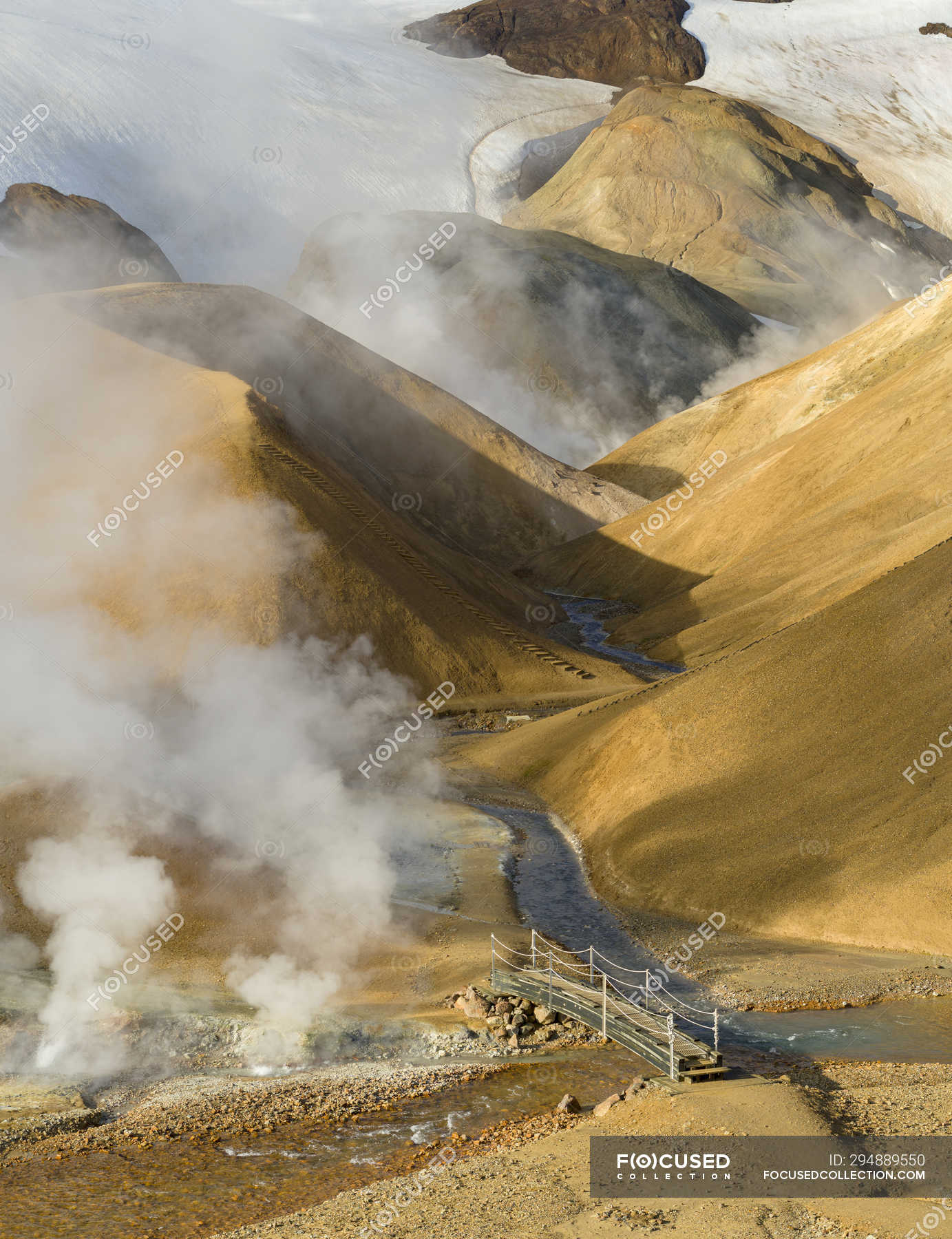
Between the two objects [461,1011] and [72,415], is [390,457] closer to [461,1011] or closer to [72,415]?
[72,415]

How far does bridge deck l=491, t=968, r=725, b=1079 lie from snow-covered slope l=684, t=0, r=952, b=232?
158 m

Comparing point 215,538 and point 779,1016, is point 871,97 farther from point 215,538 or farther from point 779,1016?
point 779,1016

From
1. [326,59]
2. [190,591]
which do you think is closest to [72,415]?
[190,591]

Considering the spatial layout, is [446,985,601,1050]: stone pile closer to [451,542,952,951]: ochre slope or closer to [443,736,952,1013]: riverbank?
[443,736,952,1013]: riverbank

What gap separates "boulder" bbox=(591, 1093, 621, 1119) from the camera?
1550 cm

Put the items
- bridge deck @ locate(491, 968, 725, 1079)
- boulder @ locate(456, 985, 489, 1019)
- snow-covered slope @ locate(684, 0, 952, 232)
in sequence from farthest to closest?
snow-covered slope @ locate(684, 0, 952, 232), boulder @ locate(456, 985, 489, 1019), bridge deck @ locate(491, 968, 725, 1079)

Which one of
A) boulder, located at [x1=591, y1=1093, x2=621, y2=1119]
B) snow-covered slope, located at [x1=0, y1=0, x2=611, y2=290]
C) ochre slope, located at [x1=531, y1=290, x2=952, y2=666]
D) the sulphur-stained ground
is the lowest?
ochre slope, located at [x1=531, y1=290, x2=952, y2=666]

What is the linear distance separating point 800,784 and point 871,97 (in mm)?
187423

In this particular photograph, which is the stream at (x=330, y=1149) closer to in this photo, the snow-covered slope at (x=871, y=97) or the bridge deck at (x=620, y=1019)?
the bridge deck at (x=620, y=1019)

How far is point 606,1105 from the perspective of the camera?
51.3 ft

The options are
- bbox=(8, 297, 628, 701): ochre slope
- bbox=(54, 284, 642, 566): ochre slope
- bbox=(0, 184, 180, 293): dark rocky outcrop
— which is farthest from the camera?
bbox=(0, 184, 180, 293): dark rocky outcrop

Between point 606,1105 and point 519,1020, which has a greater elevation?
point 606,1105

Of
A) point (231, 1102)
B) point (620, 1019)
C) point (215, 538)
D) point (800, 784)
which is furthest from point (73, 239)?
point (231, 1102)

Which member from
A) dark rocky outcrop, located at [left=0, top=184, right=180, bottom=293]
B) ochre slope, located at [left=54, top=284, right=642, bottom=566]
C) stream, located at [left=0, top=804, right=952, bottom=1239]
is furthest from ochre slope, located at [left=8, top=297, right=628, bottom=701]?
dark rocky outcrop, located at [left=0, top=184, right=180, bottom=293]
